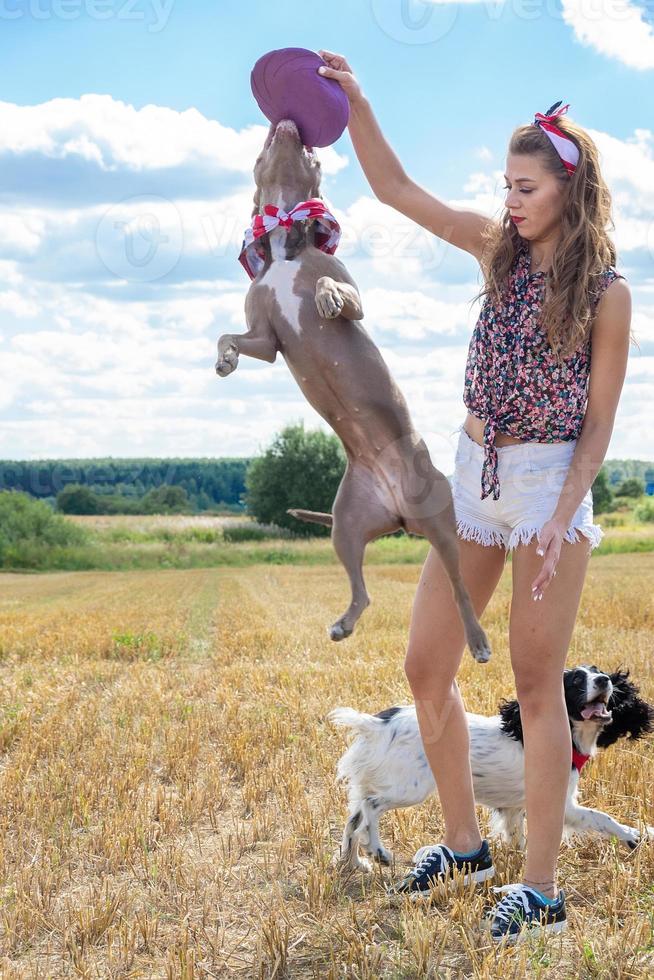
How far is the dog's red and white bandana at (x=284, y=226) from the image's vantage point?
3.04m

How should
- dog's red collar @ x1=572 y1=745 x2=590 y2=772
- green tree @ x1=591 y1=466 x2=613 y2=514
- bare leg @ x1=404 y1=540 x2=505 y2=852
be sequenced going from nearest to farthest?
bare leg @ x1=404 y1=540 x2=505 y2=852, dog's red collar @ x1=572 y1=745 x2=590 y2=772, green tree @ x1=591 y1=466 x2=613 y2=514

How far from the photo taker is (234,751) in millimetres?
6676

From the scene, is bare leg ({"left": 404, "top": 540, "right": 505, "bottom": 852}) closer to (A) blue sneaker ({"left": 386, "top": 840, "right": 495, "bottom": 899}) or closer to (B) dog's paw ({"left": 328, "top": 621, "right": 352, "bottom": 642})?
(A) blue sneaker ({"left": 386, "top": 840, "right": 495, "bottom": 899})

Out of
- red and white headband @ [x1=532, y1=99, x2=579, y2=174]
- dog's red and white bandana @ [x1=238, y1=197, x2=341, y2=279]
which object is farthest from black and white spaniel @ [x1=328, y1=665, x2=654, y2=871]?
dog's red and white bandana @ [x1=238, y1=197, x2=341, y2=279]

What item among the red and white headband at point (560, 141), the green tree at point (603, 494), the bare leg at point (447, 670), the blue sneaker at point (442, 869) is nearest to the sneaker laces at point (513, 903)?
the blue sneaker at point (442, 869)

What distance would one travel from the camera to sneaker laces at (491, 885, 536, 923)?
149 inches

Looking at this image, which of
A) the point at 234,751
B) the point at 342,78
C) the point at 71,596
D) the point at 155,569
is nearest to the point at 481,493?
the point at 342,78

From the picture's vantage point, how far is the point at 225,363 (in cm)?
276

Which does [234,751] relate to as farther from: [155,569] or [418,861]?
[155,569]

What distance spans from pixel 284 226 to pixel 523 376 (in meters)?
1.24

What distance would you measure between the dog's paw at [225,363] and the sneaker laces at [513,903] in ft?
8.11

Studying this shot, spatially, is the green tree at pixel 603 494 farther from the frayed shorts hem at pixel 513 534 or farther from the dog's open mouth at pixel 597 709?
the frayed shorts hem at pixel 513 534

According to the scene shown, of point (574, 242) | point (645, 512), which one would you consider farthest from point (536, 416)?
point (645, 512)

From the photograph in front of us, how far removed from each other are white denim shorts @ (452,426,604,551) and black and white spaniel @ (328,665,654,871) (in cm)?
142
